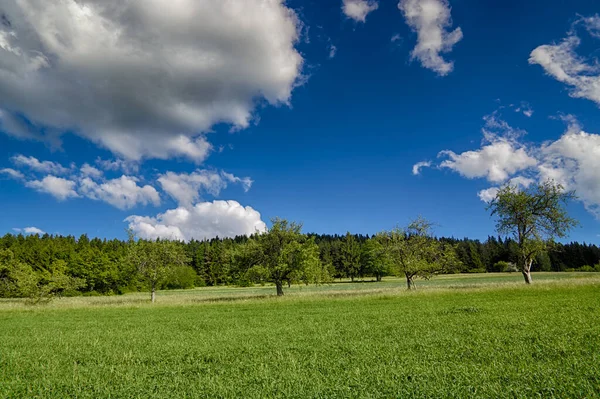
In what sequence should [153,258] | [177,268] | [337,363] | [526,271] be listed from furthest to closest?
[177,268]
[153,258]
[526,271]
[337,363]

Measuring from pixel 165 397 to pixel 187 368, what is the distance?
8.64 feet

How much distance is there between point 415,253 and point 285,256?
19.0 m

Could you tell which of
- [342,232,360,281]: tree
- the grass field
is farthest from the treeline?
the grass field

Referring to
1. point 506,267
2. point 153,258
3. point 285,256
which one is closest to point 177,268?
point 153,258

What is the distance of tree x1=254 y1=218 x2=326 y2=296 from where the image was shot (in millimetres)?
44969

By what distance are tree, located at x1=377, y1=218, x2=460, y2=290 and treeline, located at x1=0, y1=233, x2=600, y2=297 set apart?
1.66m

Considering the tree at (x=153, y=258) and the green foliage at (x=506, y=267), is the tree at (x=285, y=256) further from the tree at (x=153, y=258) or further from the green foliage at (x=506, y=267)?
the green foliage at (x=506, y=267)

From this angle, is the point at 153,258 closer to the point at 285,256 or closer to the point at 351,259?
the point at 285,256

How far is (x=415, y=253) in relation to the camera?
48.1 m

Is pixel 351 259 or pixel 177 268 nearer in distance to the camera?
pixel 177 268

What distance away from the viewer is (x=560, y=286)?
3244cm

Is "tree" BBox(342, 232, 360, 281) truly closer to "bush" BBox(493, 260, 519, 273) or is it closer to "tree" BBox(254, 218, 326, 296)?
"bush" BBox(493, 260, 519, 273)

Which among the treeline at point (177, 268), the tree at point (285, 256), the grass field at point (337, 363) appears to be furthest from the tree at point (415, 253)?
the grass field at point (337, 363)

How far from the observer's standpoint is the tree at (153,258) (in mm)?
50219
